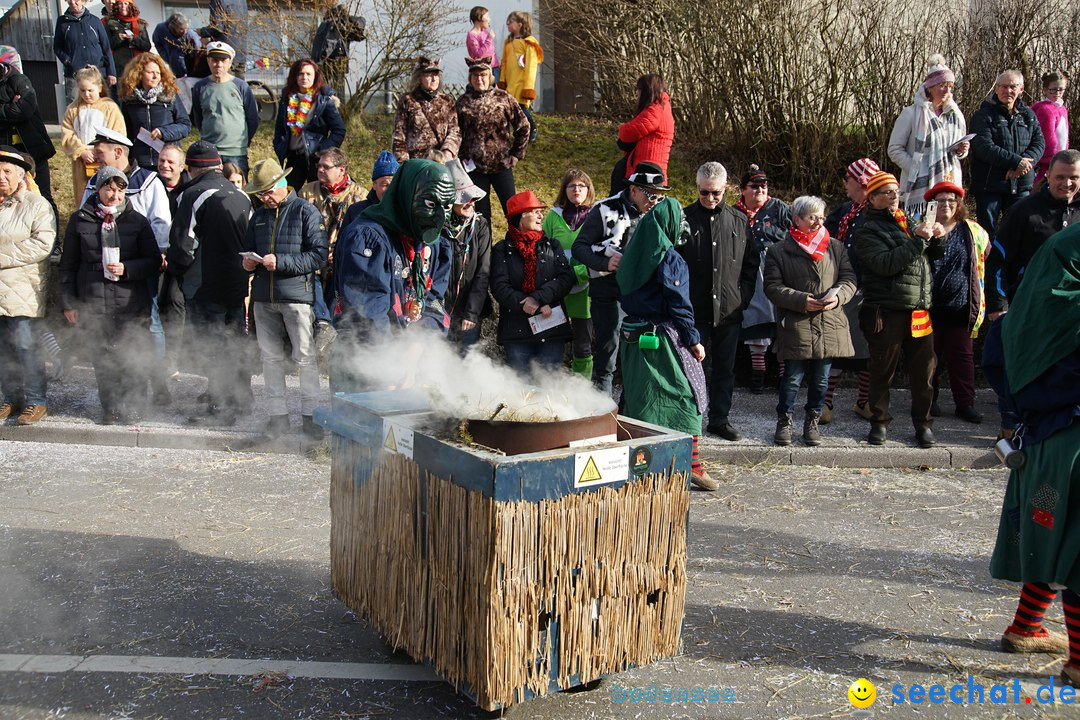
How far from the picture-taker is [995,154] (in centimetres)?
959

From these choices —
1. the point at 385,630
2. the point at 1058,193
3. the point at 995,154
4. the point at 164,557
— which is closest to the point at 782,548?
the point at 385,630

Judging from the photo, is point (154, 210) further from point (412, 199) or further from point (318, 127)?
point (412, 199)

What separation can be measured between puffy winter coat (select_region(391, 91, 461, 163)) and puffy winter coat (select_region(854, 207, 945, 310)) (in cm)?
414

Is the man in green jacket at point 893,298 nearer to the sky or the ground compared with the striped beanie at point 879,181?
nearer to the ground

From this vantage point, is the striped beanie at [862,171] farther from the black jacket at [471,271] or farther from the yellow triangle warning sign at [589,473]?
the yellow triangle warning sign at [589,473]

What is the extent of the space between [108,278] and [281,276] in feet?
5.16

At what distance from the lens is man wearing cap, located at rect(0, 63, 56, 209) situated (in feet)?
33.3

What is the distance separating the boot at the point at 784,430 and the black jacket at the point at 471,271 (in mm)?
2634

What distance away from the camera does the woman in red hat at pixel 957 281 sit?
25.8 ft

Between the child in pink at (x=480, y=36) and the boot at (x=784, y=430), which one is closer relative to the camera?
the boot at (x=784, y=430)

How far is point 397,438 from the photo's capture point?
3848 mm

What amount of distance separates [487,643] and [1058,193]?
629 cm

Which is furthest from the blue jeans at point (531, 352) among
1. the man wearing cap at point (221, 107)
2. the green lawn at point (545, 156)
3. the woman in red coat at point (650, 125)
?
the man wearing cap at point (221, 107)

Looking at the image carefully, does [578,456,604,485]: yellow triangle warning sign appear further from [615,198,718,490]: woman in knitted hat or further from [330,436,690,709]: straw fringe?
[615,198,718,490]: woman in knitted hat
